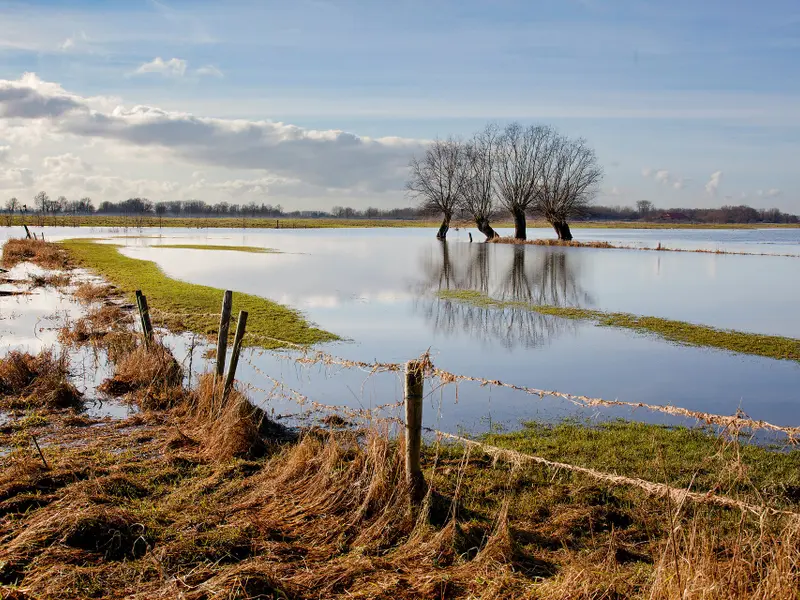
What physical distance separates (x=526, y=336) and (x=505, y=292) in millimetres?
9994

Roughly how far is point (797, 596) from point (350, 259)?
44185 millimetres

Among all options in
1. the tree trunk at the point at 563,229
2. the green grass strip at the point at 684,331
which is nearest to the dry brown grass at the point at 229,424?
the green grass strip at the point at 684,331

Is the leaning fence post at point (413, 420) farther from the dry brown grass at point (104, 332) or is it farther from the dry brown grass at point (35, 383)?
the dry brown grass at point (104, 332)

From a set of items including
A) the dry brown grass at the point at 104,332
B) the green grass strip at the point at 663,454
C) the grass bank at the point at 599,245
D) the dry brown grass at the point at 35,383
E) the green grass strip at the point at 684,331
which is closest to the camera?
the green grass strip at the point at 663,454

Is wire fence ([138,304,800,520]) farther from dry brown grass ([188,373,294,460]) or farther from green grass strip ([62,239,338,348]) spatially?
green grass strip ([62,239,338,348])

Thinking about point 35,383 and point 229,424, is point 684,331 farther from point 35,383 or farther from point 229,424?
point 35,383

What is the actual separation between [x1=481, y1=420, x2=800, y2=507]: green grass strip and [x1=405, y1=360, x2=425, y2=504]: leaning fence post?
2757 millimetres

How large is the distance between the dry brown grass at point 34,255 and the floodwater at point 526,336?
20.5 ft

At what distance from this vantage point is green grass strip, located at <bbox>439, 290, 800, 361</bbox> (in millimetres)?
16438

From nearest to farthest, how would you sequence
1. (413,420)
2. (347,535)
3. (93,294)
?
(347,535), (413,420), (93,294)

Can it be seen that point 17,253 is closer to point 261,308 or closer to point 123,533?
point 261,308

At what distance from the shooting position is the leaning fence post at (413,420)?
6.18 m

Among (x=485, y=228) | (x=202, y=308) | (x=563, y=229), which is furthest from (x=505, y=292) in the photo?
(x=485, y=228)

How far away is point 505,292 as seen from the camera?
2803cm
